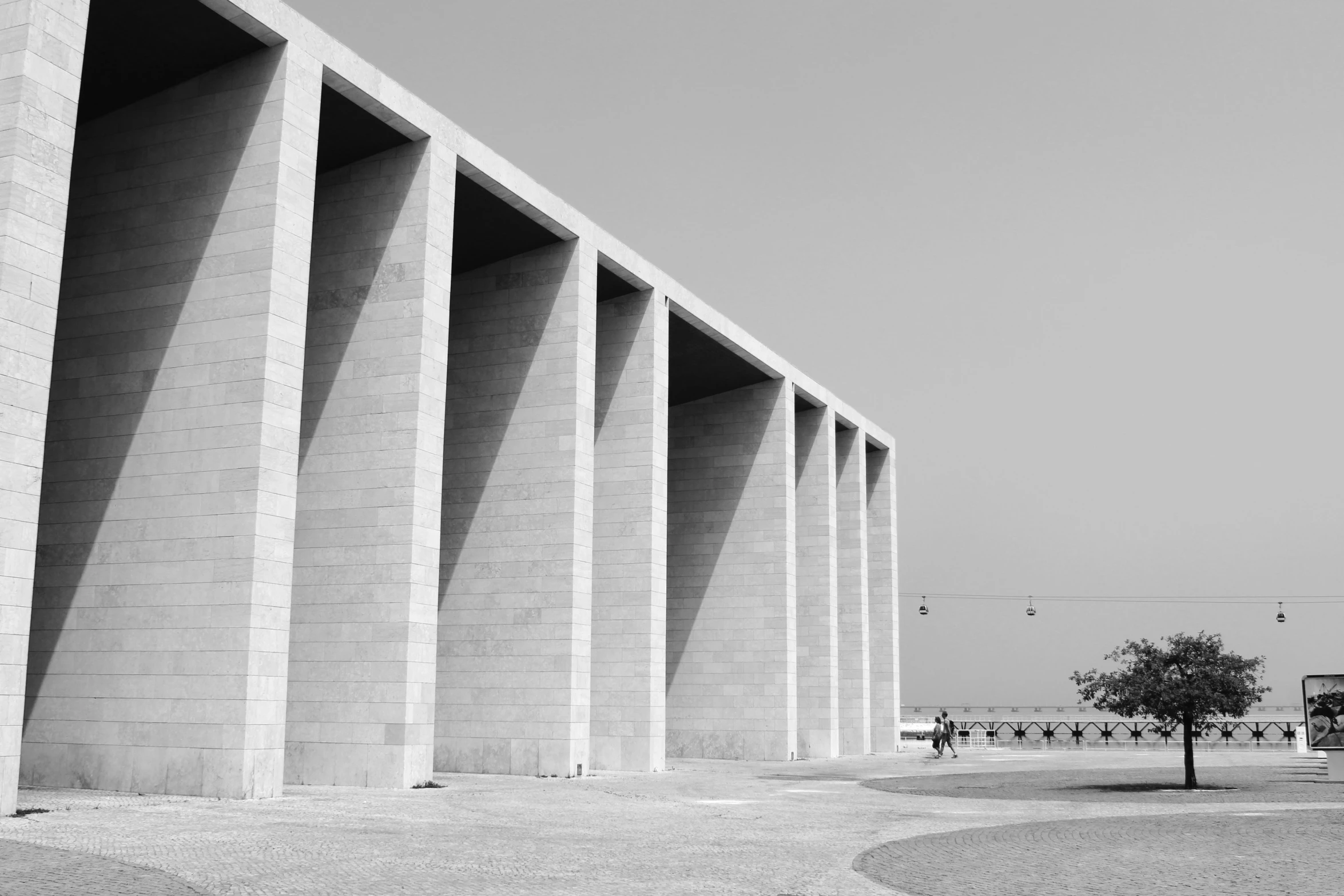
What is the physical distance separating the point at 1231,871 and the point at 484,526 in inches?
858

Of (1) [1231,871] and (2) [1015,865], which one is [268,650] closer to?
(2) [1015,865]

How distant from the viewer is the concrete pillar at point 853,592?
5294cm

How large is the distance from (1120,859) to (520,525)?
19.6 m

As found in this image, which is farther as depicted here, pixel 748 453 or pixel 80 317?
pixel 748 453

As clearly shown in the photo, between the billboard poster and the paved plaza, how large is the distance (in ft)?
10.1

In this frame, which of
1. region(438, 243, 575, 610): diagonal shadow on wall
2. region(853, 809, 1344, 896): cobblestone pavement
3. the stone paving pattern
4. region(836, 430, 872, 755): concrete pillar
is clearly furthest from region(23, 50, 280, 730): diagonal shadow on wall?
region(836, 430, 872, 755): concrete pillar

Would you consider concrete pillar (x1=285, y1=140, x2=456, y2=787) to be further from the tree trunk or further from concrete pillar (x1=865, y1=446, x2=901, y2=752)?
concrete pillar (x1=865, y1=446, x2=901, y2=752)

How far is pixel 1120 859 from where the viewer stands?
1427 cm

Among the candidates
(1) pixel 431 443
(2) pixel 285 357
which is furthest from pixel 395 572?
(2) pixel 285 357

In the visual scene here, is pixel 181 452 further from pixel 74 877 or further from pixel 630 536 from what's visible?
pixel 630 536

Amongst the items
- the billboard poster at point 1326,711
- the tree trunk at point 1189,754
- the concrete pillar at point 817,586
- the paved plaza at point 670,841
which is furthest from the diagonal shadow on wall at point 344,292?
the concrete pillar at point 817,586

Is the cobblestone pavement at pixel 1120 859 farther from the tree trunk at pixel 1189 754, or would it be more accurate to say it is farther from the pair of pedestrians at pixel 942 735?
the pair of pedestrians at pixel 942 735

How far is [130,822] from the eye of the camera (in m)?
15.9

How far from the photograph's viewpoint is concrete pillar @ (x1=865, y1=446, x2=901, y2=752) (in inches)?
2266
